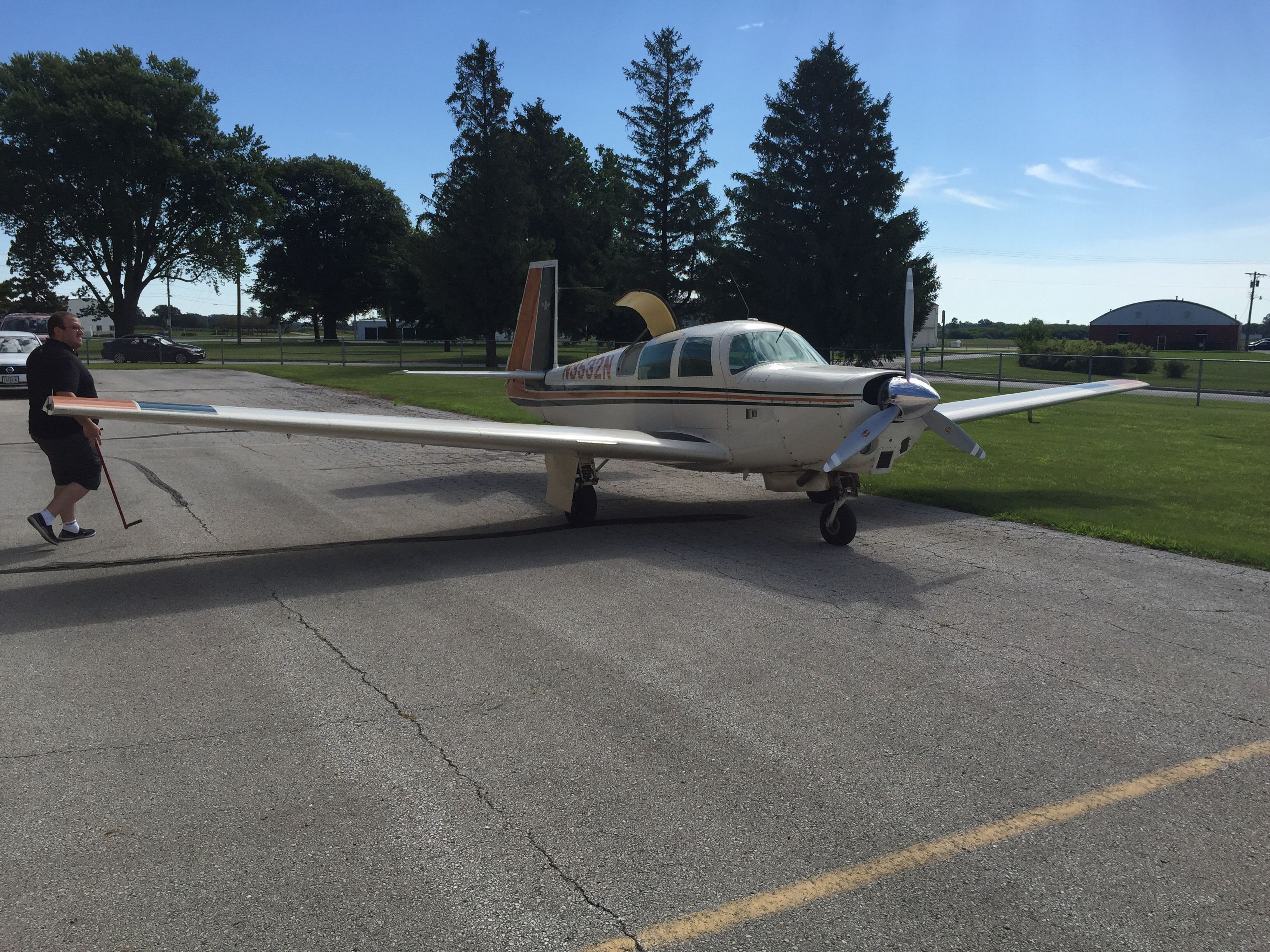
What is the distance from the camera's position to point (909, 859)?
3.59m

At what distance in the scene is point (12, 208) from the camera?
5612cm

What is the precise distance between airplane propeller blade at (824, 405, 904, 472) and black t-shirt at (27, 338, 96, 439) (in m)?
6.91

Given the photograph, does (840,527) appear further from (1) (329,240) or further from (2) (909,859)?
(1) (329,240)

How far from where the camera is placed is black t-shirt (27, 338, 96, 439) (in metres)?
8.24

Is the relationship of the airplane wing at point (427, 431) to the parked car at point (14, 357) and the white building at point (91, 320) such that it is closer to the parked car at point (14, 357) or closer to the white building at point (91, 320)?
the parked car at point (14, 357)

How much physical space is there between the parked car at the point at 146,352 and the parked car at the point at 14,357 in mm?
26779

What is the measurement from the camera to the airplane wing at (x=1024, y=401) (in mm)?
12484

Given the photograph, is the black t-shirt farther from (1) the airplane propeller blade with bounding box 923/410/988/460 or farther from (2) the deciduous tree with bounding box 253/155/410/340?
(2) the deciduous tree with bounding box 253/155/410/340

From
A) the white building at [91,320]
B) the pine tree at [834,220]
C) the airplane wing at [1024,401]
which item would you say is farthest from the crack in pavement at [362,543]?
the white building at [91,320]

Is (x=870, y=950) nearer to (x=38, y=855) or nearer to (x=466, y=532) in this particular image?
(x=38, y=855)

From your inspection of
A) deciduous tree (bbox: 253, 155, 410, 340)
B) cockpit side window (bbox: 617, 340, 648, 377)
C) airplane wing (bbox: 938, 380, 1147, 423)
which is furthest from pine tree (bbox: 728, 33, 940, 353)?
deciduous tree (bbox: 253, 155, 410, 340)

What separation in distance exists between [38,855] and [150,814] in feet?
1.38

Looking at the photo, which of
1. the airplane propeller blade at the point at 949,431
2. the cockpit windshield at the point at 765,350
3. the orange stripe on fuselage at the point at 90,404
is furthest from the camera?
the cockpit windshield at the point at 765,350

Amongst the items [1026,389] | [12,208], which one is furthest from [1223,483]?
[12,208]
